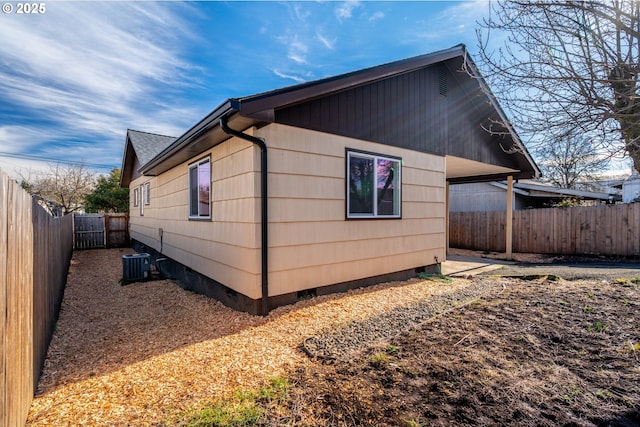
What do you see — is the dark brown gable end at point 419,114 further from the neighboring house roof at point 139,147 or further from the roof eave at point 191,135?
the neighboring house roof at point 139,147

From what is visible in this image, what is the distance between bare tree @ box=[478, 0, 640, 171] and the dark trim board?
140 inches

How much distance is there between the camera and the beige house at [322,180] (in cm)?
435

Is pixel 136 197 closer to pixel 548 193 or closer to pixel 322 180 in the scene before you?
pixel 322 180

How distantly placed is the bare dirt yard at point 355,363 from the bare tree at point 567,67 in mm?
2153

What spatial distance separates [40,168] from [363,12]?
92.6 feet

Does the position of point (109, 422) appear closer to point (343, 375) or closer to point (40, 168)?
point (343, 375)

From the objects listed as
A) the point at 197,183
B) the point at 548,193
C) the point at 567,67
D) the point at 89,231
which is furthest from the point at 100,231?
the point at 548,193

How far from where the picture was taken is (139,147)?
11.6m

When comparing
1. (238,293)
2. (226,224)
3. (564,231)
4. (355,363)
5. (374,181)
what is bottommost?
(355,363)

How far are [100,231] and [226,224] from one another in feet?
44.5

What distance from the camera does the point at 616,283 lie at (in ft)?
19.3

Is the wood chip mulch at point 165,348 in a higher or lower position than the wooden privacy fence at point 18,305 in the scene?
lower

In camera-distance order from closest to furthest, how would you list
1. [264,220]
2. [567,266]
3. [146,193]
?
[264,220], [567,266], [146,193]

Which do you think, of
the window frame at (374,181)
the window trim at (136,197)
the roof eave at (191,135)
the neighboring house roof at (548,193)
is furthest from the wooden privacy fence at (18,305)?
the neighboring house roof at (548,193)
